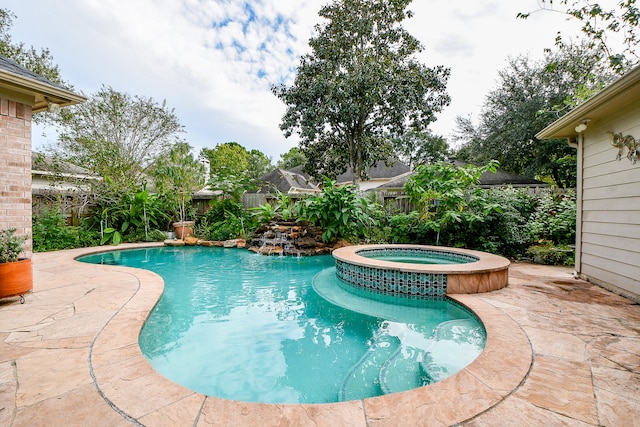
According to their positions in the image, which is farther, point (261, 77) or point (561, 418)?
point (261, 77)

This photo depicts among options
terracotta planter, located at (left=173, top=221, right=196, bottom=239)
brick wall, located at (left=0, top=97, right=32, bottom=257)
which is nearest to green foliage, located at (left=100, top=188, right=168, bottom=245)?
terracotta planter, located at (left=173, top=221, right=196, bottom=239)

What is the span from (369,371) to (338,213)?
5549 millimetres

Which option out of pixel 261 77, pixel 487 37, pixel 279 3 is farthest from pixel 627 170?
pixel 261 77

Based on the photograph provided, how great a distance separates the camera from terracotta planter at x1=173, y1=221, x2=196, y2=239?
9.78 m

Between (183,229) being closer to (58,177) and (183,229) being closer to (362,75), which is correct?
(58,177)

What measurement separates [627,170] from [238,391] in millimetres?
5073

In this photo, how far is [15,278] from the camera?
3229 millimetres

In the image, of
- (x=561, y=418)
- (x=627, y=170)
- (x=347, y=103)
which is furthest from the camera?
(x=347, y=103)

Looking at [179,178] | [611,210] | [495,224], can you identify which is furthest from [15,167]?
[495,224]

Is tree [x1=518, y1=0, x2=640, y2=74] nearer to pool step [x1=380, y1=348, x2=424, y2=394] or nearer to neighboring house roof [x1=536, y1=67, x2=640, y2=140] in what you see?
neighboring house roof [x1=536, y1=67, x2=640, y2=140]

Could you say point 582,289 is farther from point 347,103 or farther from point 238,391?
point 347,103

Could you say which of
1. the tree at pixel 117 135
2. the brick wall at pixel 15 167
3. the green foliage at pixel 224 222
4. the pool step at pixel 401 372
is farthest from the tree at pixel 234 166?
the pool step at pixel 401 372

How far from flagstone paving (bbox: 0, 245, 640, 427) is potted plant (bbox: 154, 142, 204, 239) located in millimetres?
6779

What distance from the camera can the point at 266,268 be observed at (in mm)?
6262
